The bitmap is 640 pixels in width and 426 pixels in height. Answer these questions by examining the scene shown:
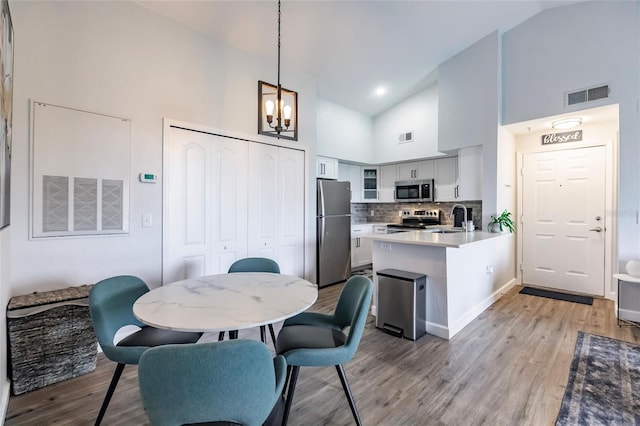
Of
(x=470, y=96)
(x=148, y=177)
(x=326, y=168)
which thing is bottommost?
(x=148, y=177)

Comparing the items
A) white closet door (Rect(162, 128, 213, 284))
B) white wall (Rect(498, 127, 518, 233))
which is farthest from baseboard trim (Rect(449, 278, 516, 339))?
white closet door (Rect(162, 128, 213, 284))

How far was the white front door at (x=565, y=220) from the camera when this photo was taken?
13.6 feet

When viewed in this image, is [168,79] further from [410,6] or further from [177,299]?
[410,6]

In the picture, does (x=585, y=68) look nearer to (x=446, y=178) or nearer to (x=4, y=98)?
(x=446, y=178)

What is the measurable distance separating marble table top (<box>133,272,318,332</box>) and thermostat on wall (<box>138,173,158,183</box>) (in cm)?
134

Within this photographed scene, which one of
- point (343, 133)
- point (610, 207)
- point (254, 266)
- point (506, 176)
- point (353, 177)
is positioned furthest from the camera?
point (353, 177)

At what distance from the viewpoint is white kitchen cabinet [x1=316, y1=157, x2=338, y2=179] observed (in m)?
5.25

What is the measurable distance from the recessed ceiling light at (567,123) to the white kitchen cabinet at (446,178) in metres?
1.51

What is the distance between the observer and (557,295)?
4227 mm

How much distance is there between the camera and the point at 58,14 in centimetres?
241

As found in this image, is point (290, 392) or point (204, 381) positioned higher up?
point (204, 381)

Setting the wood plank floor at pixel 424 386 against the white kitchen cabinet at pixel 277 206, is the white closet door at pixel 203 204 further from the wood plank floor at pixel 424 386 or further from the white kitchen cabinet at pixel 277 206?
the wood plank floor at pixel 424 386

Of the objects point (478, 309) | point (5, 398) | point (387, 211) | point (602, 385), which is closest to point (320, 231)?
point (478, 309)

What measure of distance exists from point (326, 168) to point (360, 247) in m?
1.68
